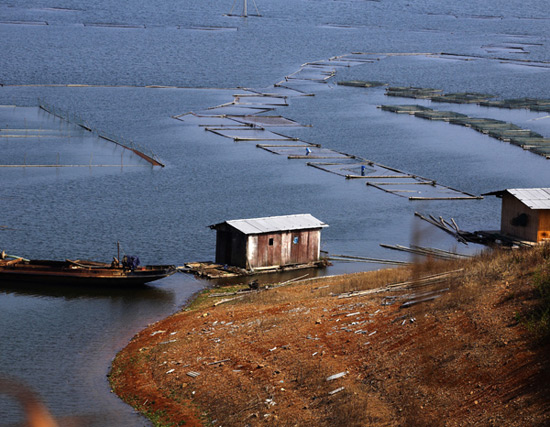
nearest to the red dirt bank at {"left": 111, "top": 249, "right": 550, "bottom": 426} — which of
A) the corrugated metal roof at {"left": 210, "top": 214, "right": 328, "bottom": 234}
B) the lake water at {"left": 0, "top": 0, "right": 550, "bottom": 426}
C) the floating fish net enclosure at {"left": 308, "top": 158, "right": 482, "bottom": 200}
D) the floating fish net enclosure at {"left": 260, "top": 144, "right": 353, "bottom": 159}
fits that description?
the lake water at {"left": 0, "top": 0, "right": 550, "bottom": 426}

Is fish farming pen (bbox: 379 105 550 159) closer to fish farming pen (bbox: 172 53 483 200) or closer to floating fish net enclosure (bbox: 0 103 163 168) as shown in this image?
fish farming pen (bbox: 172 53 483 200)

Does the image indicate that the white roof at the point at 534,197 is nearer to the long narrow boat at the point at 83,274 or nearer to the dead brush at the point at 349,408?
the long narrow boat at the point at 83,274

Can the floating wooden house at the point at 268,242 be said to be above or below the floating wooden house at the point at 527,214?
below

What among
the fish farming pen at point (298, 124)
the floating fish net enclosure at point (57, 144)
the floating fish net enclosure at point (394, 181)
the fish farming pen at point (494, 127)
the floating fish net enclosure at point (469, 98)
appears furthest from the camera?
the floating fish net enclosure at point (469, 98)

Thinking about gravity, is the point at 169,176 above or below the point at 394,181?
below

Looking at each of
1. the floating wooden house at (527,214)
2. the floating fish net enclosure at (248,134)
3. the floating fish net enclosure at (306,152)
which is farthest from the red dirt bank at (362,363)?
the floating fish net enclosure at (248,134)

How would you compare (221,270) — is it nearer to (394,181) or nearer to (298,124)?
(394,181)

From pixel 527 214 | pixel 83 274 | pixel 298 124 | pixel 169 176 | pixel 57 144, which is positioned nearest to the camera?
pixel 83 274

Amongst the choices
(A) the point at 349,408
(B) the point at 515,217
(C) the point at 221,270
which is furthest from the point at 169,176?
(A) the point at 349,408
